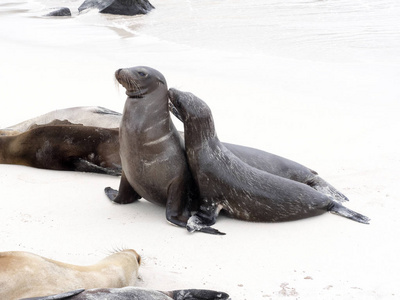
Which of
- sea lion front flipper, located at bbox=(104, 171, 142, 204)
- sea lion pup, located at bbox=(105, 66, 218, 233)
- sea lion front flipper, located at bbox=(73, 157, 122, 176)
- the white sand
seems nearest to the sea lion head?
sea lion pup, located at bbox=(105, 66, 218, 233)

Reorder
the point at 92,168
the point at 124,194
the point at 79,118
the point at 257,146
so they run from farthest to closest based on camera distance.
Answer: the point at 79,118, the point at 257,146, the point at 92,168, the point at 124,194

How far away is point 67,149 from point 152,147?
137 centimetres

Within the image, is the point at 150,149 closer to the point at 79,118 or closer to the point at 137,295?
the point at 137,295

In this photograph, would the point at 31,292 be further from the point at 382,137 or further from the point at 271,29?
the point at 271,29

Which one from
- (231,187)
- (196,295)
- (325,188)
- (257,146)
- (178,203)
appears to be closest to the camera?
(196,295)

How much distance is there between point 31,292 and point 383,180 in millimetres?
3448

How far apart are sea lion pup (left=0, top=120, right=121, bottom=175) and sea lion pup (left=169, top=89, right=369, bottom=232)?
3.75ft

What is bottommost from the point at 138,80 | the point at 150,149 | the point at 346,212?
the point at 346,212

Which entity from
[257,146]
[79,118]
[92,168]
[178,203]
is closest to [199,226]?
[178,203]

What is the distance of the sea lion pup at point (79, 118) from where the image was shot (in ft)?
21.1

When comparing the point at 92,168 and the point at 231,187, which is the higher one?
the point at 231,187

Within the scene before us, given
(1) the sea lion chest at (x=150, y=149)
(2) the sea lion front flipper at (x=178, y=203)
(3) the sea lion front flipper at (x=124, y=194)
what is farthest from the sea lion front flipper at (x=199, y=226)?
(3) the sea lion front flipper at (x=124, y=194)

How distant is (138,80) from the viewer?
4.77 m

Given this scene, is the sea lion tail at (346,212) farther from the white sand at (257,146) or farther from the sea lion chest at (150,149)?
the sea lion chest at (150,149)
